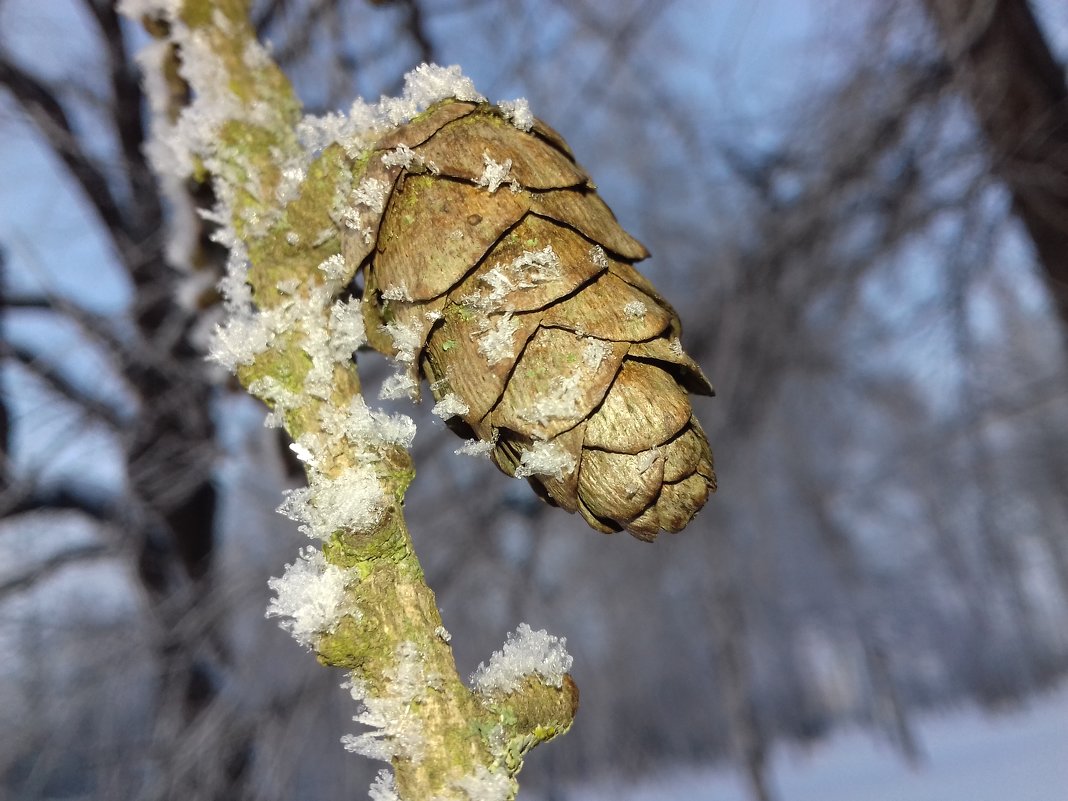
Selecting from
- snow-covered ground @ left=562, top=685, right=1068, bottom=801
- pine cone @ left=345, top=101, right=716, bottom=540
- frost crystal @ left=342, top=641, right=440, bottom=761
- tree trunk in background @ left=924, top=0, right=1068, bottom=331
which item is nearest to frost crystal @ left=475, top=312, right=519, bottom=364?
pine cone @ left=345, top=101, right=716, bottom=540

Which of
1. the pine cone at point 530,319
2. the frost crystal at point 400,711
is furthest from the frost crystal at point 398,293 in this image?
the frost crystal at point 400,711

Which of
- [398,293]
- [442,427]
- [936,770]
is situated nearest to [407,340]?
[398,293]

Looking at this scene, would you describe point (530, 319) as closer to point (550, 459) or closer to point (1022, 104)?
point (550, 459)

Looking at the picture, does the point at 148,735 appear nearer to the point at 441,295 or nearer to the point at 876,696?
the point at 441,295

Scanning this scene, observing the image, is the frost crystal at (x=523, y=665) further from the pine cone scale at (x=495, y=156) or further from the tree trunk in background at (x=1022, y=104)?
the tree trunk in background at (x=1022, y=104)

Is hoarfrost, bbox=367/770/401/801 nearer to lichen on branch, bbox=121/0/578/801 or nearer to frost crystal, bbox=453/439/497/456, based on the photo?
lichen on branch, bbox=121/0/578/801
